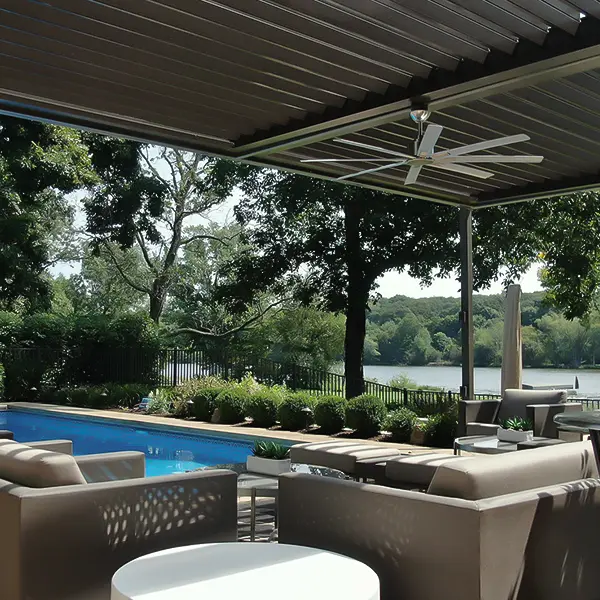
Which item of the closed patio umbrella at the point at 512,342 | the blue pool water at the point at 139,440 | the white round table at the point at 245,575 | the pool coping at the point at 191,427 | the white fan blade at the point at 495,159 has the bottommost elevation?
the blue pool water at the point at 139,440

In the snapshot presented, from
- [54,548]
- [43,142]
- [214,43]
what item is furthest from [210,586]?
[43,142]

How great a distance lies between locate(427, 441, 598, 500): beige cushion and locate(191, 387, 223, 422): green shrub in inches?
356

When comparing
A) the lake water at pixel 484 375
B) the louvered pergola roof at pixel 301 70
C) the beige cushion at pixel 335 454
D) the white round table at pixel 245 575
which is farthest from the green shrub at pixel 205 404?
the white round table at pixel 245 575

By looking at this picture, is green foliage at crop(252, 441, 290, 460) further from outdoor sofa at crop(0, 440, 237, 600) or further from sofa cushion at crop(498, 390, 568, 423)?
sofa cushion at crop(498, 390, 568, 423)

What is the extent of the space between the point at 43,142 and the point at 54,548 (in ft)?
43.7

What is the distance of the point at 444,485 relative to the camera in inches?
122

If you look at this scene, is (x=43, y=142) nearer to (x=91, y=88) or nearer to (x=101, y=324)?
(x=101, y=324)

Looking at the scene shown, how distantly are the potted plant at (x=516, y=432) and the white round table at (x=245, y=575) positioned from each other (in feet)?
10.9

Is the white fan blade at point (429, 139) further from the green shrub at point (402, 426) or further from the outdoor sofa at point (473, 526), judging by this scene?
the green shrub at point (402, 426)

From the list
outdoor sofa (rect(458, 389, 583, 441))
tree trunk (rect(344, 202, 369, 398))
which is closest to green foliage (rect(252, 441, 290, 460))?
outdoor sofa (rect(458, 389, 583, 441))

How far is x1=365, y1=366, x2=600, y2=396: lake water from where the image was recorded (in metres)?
18.2

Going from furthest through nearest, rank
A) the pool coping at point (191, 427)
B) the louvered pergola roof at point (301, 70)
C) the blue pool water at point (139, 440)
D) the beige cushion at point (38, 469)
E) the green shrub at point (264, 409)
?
the green shrub at point (264, 409)
the blue pool water at point (139, 440)
the pool coping at point (191, 427)
the louvered pergola roof at point (301, 70)
the beige cushion at point (38, 469)

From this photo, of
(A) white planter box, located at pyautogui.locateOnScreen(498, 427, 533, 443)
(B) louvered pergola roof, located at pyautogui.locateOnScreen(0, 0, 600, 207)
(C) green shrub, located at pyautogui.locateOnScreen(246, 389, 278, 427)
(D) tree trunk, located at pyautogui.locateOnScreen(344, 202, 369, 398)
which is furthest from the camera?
(D) tree trunk, located at pyautogui.locateOnScreen(344, 202, 369, 398)

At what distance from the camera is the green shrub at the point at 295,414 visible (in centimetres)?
1088
